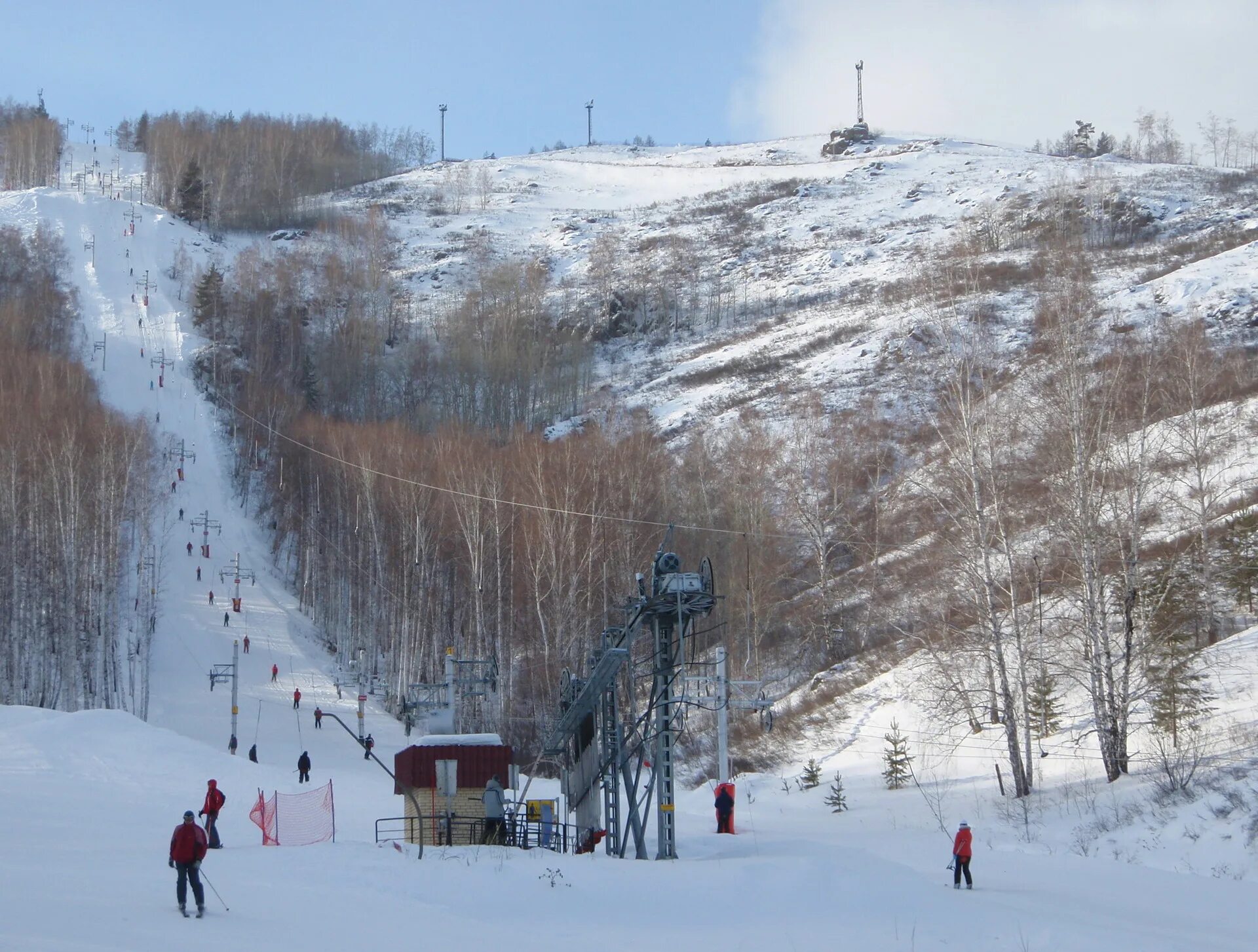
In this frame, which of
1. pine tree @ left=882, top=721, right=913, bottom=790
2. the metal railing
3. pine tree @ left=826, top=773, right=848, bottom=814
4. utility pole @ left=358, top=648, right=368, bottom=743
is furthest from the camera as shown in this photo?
utility pole @ left=358, top=648, right=368, bottom=743

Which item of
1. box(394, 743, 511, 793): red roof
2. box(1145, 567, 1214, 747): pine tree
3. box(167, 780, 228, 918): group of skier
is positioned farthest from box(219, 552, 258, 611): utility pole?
box(167, 780, 228, 918): group of skier

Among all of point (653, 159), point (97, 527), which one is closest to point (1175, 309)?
point (97, 527)

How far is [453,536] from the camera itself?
2277 inches

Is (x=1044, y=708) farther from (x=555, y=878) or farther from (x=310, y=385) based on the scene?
(x=310, y=385)

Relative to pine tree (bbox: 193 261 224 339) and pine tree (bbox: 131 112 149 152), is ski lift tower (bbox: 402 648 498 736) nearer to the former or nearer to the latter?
pine tree (bbox: 193 261 224 339)

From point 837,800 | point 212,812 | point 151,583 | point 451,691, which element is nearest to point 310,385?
point 151,583

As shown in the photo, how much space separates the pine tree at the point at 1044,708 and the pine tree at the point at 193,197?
11555cm

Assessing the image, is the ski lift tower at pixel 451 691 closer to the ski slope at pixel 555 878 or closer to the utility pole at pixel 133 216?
the ski slope at pixel 555 878

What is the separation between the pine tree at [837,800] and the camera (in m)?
30.2

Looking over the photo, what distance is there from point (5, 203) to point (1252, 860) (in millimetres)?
129915

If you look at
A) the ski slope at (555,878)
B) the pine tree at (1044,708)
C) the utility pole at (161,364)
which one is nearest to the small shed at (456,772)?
the ski slope at (555,878)

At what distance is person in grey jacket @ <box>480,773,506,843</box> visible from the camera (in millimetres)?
23875

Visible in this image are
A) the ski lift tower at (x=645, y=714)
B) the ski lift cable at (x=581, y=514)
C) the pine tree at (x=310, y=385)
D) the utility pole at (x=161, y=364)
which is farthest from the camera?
the pine tree at (x=310, y=385)

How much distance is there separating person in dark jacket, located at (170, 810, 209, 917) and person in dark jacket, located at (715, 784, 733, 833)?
14230 millimetres
